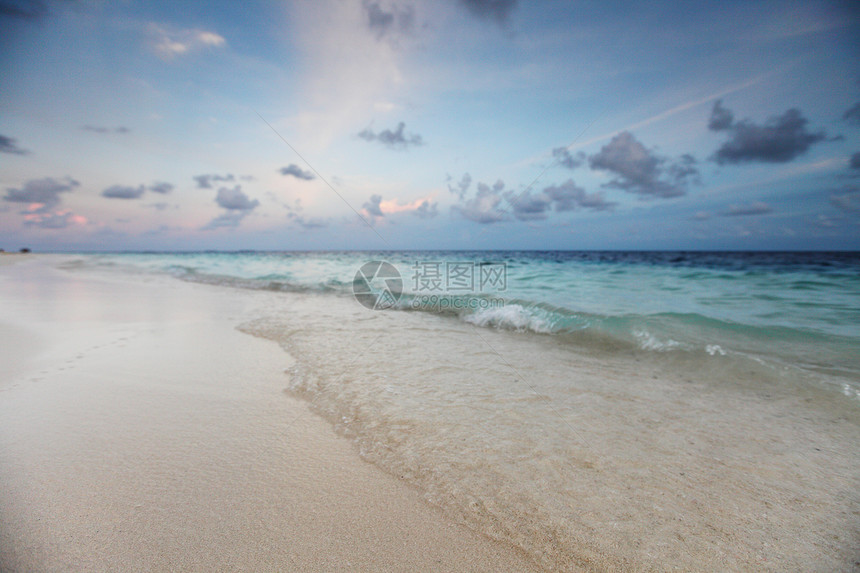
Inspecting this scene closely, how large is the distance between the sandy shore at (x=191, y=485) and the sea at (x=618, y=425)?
257 millimetres

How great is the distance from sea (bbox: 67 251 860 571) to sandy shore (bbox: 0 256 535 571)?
0.84ft

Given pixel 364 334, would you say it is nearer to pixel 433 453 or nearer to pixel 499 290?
pixel 433 453

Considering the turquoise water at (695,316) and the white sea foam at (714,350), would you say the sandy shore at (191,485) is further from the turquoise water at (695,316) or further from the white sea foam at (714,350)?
the white sea foam at (714,350)

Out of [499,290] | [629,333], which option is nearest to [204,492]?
[629,333]

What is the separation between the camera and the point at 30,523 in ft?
6.05

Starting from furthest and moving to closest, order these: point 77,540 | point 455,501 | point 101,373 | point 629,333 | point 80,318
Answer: point 80,318 → point 629,333 → point 101,373 → point 455,501 → point 77,540

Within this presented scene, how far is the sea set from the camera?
1.91 meters

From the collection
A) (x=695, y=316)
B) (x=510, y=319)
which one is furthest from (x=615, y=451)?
(x=695, y=316)

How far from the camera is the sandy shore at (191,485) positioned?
1.73 m

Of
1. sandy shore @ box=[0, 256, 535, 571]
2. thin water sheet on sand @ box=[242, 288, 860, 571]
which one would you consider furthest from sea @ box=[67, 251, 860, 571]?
sandy shore @ box=[0, 256, 535, 571]

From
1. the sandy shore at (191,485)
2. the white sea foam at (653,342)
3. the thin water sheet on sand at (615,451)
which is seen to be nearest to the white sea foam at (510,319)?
the white sea foam at (653,342)

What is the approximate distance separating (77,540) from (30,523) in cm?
34

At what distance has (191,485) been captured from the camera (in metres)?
2.21

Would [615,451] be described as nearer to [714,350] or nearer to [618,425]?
[618,425]
